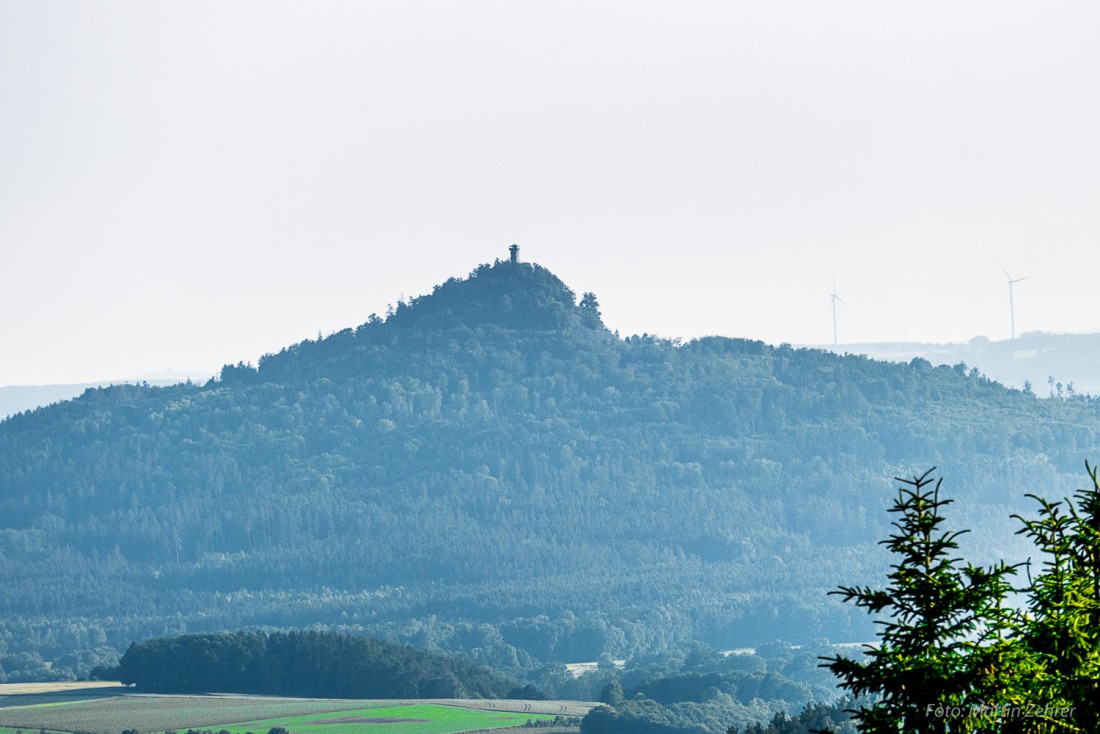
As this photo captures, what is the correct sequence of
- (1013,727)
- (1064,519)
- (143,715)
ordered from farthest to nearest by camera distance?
(143,715) → (1064,519) → (1013,727)

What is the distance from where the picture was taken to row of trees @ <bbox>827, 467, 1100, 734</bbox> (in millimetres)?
21016

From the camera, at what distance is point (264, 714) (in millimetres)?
160375

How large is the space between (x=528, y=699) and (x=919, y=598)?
155445 mm

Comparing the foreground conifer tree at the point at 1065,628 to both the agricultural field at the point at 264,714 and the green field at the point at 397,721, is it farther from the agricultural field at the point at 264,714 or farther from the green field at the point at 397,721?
the green field at the point at 397,721

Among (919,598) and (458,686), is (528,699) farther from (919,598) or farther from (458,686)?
(919,598)

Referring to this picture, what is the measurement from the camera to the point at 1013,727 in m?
20.8

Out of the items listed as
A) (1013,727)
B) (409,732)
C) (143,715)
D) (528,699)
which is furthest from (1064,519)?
(528,699)

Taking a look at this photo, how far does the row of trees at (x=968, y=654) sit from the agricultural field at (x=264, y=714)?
124m

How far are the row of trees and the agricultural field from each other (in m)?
124

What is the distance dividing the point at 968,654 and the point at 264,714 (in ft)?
473

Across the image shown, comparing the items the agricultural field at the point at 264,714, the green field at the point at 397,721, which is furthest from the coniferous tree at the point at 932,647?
the green field at the point at 397,721

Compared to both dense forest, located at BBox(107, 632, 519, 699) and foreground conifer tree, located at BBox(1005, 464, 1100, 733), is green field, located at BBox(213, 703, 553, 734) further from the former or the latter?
foreground conifer tree, located at BBox(1005, 464, 1100, 733)

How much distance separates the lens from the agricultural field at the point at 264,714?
476 feet

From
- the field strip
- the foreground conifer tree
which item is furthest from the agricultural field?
the foreground conifer tree
